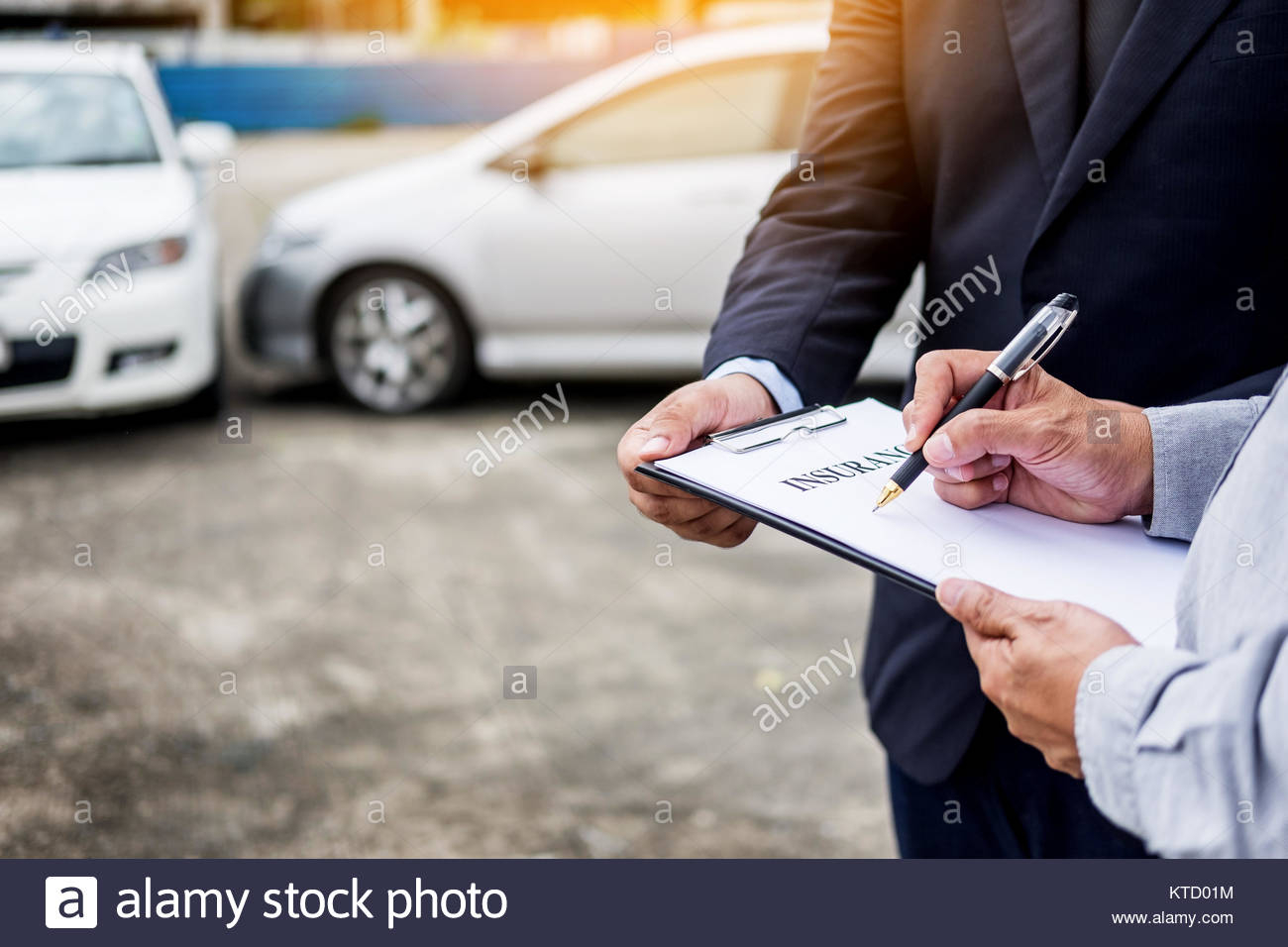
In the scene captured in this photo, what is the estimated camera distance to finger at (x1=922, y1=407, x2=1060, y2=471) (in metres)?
1.11

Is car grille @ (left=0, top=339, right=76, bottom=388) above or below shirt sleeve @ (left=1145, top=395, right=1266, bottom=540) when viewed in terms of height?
below

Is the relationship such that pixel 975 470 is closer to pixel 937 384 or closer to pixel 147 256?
pixel 937 384

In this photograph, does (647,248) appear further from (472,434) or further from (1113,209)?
(1113,209)

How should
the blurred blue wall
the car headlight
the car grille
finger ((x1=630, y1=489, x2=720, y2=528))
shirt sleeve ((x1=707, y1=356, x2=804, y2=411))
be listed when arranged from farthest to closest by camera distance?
the blurred blue wall < the car headlight < the car grille < shirt sleeve ((x1=707, y1=356, x2=804, y2=411)) < finger ((x1=630, y1=489, x2=720, y2=528))

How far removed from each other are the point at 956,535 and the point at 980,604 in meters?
0.12

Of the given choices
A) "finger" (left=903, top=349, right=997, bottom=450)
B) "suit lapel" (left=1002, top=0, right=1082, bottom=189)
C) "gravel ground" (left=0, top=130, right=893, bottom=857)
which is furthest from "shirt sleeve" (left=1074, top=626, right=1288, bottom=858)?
"gravel ground" (left=0, top=130, right=893, bottom=857)

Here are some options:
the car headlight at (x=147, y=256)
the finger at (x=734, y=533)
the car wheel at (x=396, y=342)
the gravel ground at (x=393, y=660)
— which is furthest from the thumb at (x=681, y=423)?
the car wheel at (x=396, y=342)

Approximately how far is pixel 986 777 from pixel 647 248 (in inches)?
175

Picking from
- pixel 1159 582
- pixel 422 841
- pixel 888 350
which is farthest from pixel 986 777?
pixel 888 350

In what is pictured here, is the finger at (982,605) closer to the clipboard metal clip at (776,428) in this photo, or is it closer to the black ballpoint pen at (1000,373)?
the black ballpoint pen at (1000,373)

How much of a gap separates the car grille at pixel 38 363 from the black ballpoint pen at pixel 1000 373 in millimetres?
4209

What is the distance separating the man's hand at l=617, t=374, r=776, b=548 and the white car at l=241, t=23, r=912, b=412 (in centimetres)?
431
